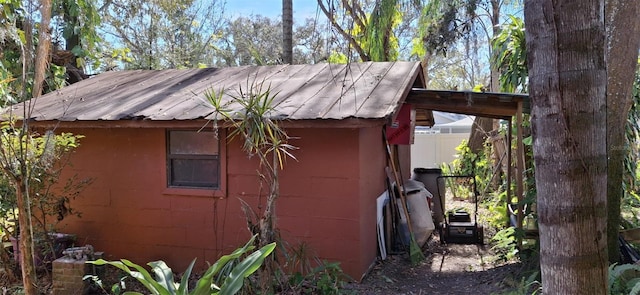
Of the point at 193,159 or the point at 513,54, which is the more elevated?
the point at 513,54

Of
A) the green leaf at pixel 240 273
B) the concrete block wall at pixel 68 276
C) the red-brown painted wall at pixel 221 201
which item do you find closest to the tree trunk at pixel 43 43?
the red-brown painted wall at pixel 221 201

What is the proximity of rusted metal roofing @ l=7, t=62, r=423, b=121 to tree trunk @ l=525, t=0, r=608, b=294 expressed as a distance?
3.03 m

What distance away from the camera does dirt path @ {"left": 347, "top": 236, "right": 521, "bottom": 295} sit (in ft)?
19.4

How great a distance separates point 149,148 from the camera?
675 centimetres

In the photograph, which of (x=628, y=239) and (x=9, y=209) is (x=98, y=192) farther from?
(x=628, y=239)

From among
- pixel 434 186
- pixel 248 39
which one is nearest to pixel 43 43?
pixel 434 186

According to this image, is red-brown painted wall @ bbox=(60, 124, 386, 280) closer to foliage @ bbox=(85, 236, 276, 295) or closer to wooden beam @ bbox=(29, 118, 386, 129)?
wooden beam @ bbox=(29, 118, 386, 129)

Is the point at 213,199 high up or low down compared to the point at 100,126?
down

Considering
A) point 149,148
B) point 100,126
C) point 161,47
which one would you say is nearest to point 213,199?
point 149,148

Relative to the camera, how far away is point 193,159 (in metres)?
6.61

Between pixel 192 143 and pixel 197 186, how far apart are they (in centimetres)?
61

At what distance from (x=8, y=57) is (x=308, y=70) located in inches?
322

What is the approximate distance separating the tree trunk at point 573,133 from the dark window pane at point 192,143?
17.1 ft

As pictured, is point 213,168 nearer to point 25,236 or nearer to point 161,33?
point 25,236
